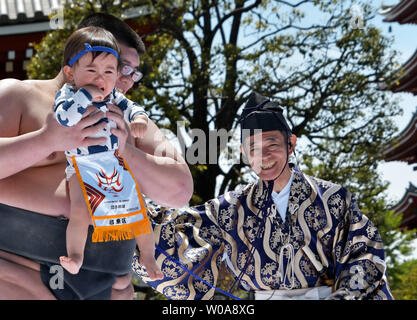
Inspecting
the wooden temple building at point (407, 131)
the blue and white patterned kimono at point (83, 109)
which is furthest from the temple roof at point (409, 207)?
the blue and white patterned kimono at point (83, 109)

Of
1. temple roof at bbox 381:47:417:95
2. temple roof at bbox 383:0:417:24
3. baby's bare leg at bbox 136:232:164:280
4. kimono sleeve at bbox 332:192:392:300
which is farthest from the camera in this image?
temple roof at bbox 383:0:417:24

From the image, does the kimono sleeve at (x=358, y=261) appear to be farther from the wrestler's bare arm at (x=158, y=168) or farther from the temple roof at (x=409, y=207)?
the temple roof at (x=409, y=207)

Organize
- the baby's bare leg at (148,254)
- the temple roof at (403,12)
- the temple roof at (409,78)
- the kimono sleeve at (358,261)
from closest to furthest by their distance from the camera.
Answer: the baby's bare leg at (148,254), the kimono sleeve at (358,261), the temple roof at (409,78), the temple roof at (403,12)

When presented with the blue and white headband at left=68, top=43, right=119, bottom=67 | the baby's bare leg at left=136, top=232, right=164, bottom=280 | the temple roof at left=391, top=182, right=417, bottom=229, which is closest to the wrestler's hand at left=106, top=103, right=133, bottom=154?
the blue and white headband at left=68, top=43, right=119, bottom=67

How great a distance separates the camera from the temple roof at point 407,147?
40.4 feet

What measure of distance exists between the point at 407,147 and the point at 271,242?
11.1m

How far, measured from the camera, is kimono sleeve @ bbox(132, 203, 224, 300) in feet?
8.29

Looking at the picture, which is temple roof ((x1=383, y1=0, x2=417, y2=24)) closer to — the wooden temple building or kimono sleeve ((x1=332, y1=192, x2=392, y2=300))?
the wooden temple building

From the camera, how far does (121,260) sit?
147 centimetres

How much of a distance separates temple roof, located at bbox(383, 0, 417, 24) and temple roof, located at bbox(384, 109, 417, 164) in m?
2.65
